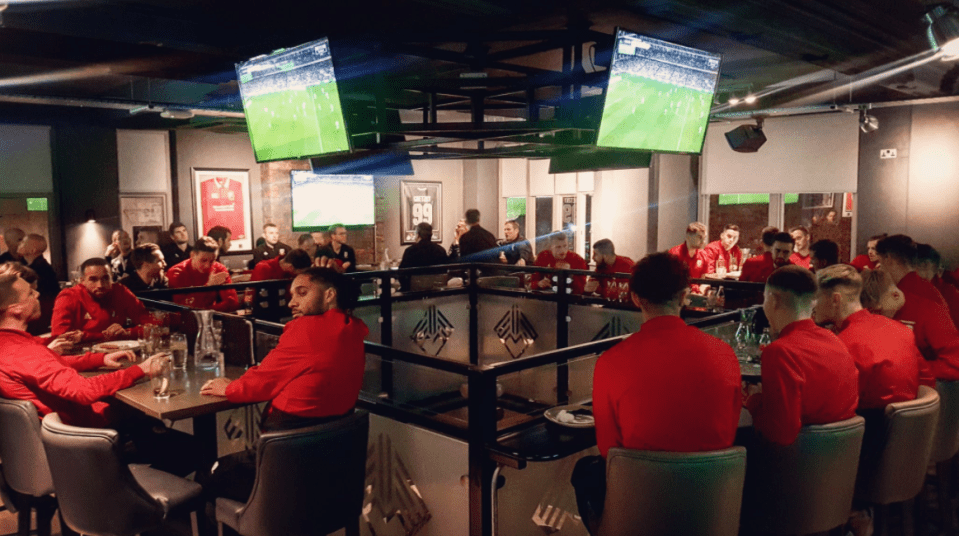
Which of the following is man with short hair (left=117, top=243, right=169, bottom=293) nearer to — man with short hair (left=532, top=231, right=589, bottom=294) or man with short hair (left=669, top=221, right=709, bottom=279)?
man with short hair (left=532, top=231, right=589, bottom=294)

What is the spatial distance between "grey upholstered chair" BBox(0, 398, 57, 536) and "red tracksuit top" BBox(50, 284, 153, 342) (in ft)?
5.04

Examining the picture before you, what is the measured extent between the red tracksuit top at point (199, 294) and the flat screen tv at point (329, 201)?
4746 mm

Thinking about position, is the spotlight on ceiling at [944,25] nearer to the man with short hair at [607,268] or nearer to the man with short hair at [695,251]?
the man with short hair at [695,251]

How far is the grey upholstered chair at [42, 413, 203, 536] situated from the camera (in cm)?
239

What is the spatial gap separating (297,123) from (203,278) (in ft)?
8.06

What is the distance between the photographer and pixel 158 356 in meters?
3.07

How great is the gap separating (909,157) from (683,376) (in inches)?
325

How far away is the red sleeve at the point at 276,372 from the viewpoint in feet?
8.85

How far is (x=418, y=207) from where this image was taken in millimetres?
12445

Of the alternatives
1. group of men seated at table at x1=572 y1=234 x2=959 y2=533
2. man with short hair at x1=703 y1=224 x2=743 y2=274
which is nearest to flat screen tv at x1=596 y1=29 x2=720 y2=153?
group of men seated at table at x1=572 y1=234 x2=959 y2=533

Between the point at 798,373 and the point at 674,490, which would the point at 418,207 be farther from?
the point at 674,490

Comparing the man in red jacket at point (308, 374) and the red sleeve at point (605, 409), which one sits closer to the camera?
the red sleeve at point (605, 409)

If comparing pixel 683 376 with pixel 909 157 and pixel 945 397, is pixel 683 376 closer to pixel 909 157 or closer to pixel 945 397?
pixel 945 397

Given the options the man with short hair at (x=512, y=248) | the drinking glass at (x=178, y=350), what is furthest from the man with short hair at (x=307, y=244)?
the drinking glass at (x=178, y=350)
